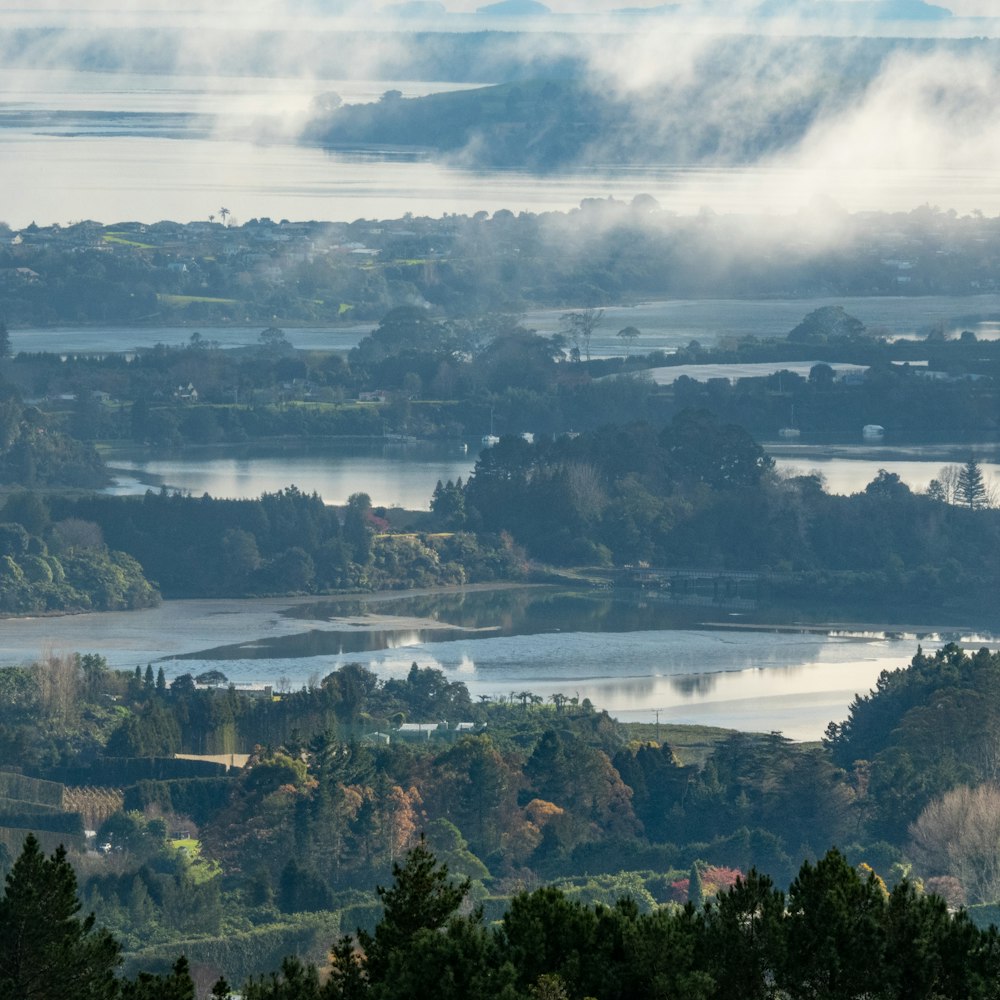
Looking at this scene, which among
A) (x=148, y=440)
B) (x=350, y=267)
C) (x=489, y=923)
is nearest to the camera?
(x=489, y=923)

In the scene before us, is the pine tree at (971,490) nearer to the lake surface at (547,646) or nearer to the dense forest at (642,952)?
the lake surface at (547,646)

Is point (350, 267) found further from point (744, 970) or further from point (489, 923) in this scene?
point (744, 970)

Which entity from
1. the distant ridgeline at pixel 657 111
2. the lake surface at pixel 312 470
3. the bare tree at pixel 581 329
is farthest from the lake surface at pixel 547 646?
the distant ridgeline at pixel 657 111

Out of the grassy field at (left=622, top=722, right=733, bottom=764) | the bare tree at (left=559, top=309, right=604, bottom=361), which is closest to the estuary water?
the bare tree at (left=559, top=309, right=604, bottom=361)

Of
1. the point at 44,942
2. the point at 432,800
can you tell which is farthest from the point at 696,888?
the point at 44,942

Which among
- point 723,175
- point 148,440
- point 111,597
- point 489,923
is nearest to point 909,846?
point 489,923
